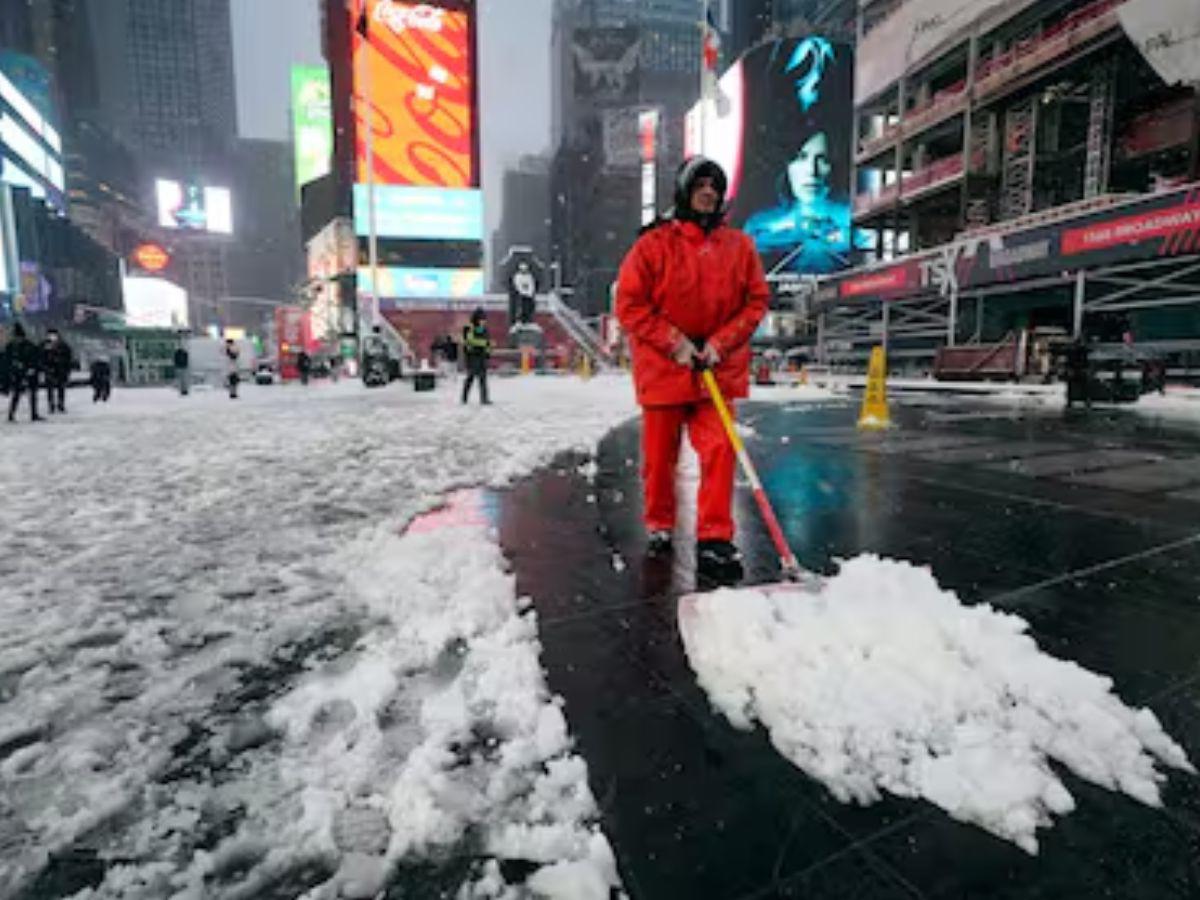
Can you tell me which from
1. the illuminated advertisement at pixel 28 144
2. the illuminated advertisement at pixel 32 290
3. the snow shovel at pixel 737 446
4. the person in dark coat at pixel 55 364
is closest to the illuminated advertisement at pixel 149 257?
the illuminated advertisement at pixel 28 144

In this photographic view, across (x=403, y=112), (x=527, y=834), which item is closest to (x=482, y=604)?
(x=527, y=834)

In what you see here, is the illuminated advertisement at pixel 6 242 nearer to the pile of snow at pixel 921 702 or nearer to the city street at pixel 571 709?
the city street at pixel 571 709

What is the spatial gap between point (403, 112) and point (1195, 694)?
6182 centimetres

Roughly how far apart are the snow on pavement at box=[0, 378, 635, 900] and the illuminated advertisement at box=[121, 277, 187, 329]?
267 ft

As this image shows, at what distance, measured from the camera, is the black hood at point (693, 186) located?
10.2 feet

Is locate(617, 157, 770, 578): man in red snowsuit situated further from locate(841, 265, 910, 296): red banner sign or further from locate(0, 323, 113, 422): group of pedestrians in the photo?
locate(841, 265, 910, 296): red banner sign

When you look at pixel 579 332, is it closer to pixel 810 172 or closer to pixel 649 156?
pixel 810 172

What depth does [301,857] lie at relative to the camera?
1.30 metres

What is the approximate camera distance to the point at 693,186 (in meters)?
3.11

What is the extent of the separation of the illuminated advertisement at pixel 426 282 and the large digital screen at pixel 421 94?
716 centimetres

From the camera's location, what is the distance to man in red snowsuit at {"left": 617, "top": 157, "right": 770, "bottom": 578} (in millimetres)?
3027

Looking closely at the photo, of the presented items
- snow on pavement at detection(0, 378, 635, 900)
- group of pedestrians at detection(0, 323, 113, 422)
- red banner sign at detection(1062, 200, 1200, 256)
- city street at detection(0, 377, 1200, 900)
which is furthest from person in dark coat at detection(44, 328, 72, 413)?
red banner sign at detection(1062, 200, 1200, 256)

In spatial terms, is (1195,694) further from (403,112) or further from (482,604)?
(403,112)

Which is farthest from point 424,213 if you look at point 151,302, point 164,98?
point 164,98
